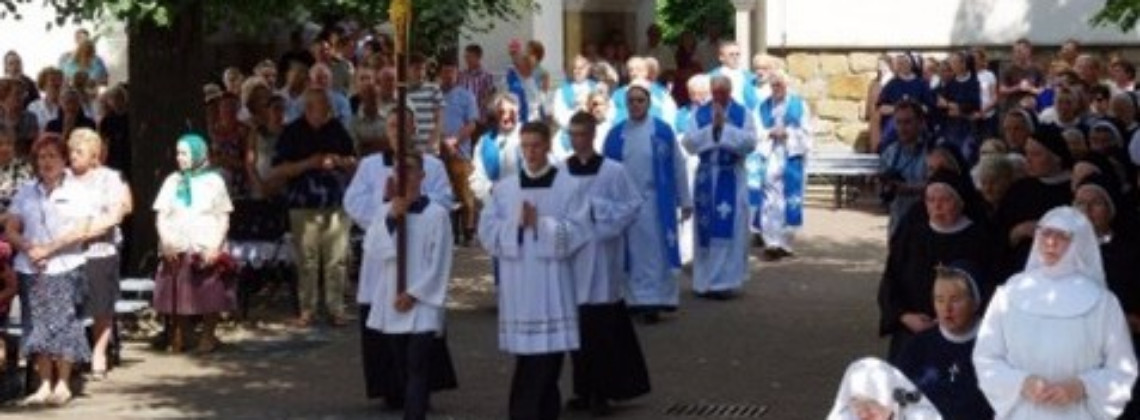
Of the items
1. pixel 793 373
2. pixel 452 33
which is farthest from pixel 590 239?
pixel 452 33

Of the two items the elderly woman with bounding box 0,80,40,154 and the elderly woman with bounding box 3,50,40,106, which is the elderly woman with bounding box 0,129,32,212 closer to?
the elderly woman with bounding box 0,80,40,154

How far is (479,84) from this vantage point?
2444 centimetres

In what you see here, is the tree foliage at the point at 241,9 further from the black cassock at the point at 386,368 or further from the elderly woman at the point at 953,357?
the elderly woman at the point at 953,357

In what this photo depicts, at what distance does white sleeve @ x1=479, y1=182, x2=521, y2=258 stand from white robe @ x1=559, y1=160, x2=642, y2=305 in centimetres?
44

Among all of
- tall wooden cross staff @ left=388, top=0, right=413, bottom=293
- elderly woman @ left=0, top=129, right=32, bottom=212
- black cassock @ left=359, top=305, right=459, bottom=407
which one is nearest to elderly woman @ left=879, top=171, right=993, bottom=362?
tall wooden cross staff @ left=388, top=0, right=413, bottom=293

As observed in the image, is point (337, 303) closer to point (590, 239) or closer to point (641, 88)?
point (641, 88)

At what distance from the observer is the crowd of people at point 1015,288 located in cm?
874

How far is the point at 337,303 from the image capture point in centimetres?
1652

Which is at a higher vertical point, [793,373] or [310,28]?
[310,28]

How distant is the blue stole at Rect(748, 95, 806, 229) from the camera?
67.2 feet

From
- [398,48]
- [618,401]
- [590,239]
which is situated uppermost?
[398,48]

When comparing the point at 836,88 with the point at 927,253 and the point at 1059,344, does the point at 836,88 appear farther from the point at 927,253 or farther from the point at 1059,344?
the point at 1059,344

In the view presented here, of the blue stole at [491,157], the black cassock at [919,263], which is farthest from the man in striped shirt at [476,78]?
the black cassock at [919,263]

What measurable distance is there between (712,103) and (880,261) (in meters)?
3.42
